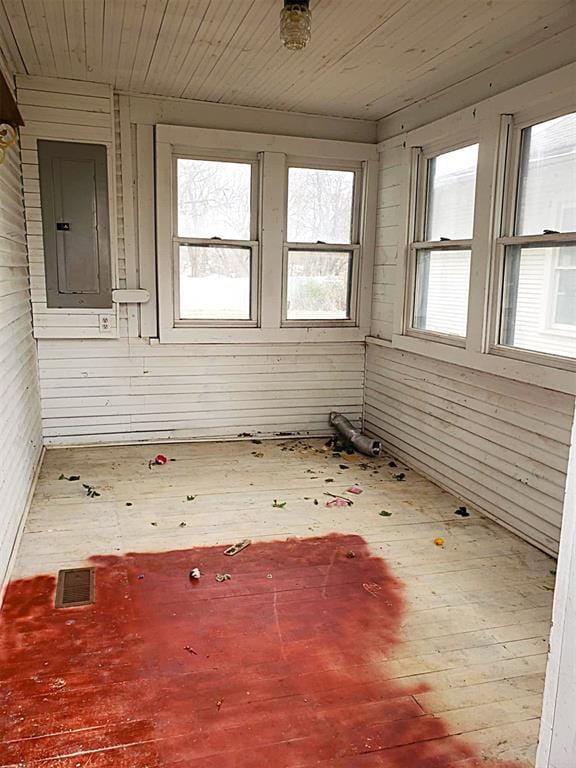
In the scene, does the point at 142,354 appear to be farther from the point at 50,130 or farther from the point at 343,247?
the point at 343,247

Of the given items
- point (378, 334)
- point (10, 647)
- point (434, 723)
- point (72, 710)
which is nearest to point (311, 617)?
point (434, 723)

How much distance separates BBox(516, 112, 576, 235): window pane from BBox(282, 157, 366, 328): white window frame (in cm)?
188

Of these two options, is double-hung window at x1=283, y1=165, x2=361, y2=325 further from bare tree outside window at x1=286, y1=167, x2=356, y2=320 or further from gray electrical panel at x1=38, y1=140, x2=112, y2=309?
gray electrical panel at x1=38, y1=140, x2=112, y2=309

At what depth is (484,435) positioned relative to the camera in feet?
12.1

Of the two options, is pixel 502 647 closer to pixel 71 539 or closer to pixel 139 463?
pixel 71 539

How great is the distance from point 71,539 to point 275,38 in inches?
116

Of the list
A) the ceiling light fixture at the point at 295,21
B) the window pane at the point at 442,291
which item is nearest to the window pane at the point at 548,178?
the window pane at the point at 442,291

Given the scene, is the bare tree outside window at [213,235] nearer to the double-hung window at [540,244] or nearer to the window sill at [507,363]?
the window sill at [507,363]

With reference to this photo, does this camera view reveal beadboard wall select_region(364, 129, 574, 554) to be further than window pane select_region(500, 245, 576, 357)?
Yes

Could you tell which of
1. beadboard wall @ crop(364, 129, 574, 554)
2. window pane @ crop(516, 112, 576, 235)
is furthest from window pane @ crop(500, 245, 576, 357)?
beadboard wall @ crop(364, 129, 574, 554)

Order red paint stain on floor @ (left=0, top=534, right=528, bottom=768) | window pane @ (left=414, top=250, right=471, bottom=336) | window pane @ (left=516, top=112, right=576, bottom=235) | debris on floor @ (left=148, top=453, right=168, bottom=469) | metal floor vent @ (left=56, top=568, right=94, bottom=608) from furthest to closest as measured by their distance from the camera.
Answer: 1. debris on floor @ (left=148, top=453, right=168, bottom=469)
2. window pane @ (left=414, top=250, right=471, bottom=336)
3. window pane @ (left=516, top=112, right=576, bottom=235)
4. metal floor vent @ (left=56, top=568, right=94, bottom=608)
5. red paint stain on floor @ (left=0, top=534, right=528, bottom=768)

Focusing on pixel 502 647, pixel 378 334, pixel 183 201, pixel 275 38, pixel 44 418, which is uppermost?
pixel 275 38

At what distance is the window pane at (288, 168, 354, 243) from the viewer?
4945mm

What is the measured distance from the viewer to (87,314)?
454cm
